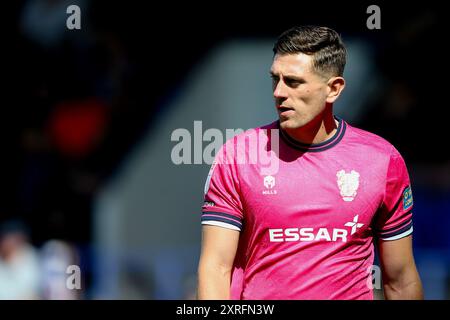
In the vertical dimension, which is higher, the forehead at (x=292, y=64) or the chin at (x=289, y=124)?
the forehead at (x=292, y=64)

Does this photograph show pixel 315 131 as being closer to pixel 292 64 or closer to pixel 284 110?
pixel 284 110

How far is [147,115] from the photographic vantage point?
33.6 feet

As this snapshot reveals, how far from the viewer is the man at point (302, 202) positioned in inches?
178

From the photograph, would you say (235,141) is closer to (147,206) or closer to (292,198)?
(292,198)

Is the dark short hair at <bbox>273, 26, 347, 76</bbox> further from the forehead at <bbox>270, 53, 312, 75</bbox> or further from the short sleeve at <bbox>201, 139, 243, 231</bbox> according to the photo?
the short sleeve at <bbox>201, 139, 243, 231</bbox>

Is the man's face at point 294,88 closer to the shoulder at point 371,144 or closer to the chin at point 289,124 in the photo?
the chin at point 289,124

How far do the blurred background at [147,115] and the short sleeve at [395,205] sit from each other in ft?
13.5

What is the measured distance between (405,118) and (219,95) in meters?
2.17

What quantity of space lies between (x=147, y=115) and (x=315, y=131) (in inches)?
224

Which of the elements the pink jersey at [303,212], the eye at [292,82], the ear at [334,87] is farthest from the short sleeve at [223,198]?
the ear at [334,87]

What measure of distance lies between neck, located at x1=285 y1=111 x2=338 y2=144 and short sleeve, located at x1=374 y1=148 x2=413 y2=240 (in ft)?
1.18

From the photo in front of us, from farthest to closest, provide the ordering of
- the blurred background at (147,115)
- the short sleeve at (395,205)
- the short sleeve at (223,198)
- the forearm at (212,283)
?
1. the blurred background at (147,115)
2. the short sleeve at (395,205)
3. the short sleeve at (223,198)
4. the forearm at (212,283)

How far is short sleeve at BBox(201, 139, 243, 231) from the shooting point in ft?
14.9

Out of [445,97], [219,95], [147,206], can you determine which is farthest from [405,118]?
[147,206]
